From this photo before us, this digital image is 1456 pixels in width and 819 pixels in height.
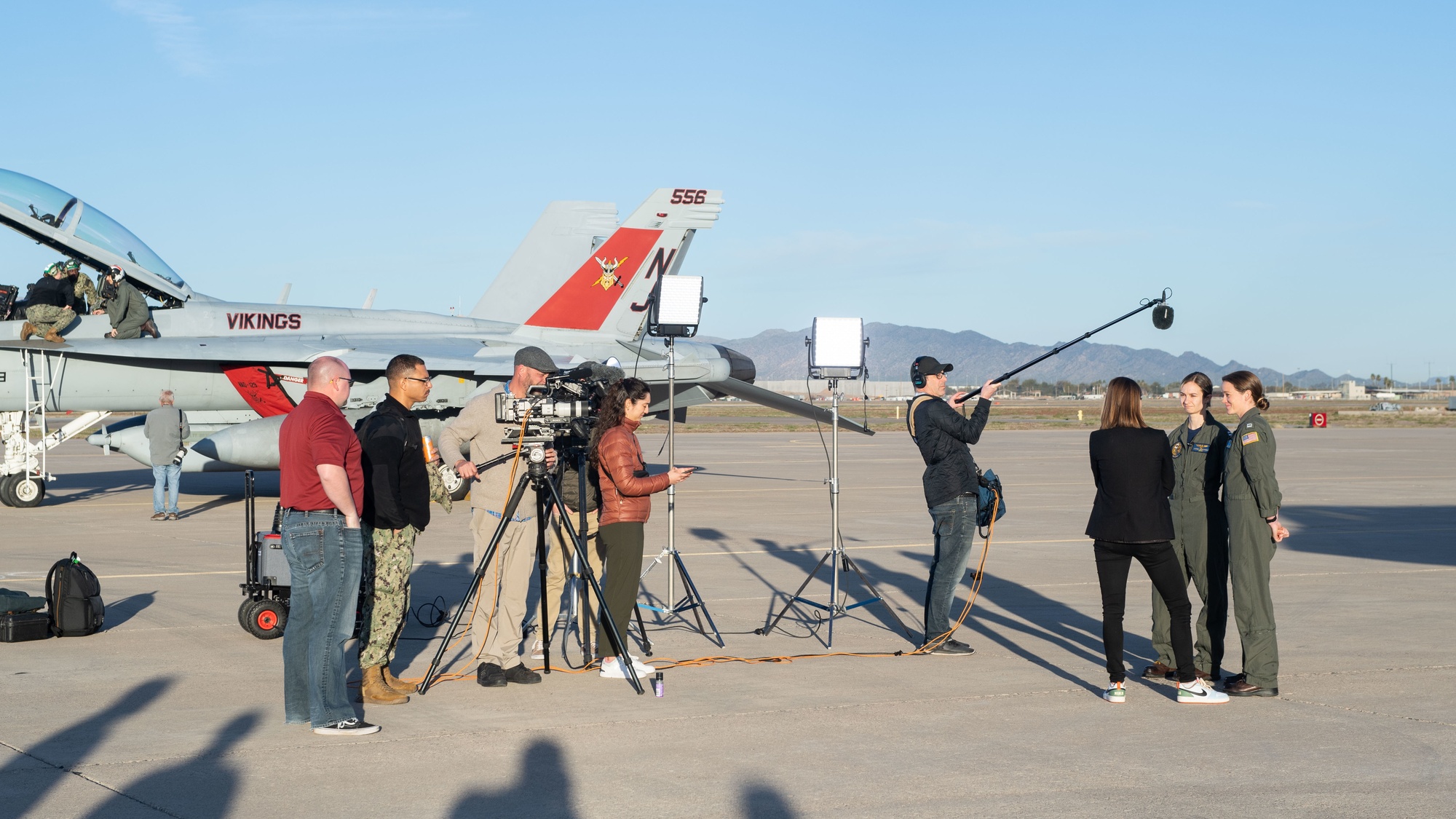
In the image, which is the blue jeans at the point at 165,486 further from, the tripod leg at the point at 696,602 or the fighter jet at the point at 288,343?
the tripod leg at the point at 696,602

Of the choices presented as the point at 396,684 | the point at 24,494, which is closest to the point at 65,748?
the point at 396,684

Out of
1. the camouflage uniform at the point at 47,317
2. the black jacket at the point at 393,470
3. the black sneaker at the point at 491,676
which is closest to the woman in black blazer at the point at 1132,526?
the black sneaker at the point at 491,676

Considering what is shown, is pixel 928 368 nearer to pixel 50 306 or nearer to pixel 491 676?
pixel 491 676

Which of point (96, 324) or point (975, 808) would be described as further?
point (96, 324)

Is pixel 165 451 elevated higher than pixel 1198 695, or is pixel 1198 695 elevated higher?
pixel 165 451

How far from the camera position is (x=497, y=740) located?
18.8 ft

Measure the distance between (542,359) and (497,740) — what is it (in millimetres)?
Result: 2364

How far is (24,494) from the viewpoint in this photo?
17.4 m

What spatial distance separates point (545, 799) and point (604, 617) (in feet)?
7.73

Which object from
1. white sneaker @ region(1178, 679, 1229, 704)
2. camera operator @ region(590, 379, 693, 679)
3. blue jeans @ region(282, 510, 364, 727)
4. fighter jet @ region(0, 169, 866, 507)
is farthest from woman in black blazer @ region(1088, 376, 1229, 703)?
fighter jet @ region(0, 169, 866, 507)

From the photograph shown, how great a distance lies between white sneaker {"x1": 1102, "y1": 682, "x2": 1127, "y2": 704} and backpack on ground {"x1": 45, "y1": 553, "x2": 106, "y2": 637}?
6657 millimetres

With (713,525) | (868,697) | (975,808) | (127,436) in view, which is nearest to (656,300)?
(868,697)

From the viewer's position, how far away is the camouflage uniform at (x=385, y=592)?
6590 mm

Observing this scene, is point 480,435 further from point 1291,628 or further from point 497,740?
point 1291,628
